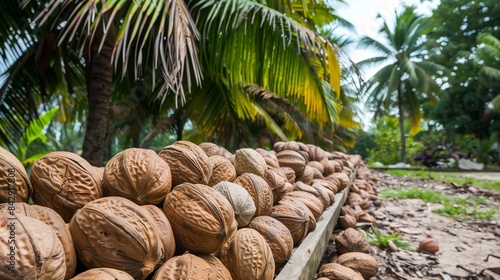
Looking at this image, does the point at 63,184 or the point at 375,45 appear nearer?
the point at 63,184

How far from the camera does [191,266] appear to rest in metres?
1.00

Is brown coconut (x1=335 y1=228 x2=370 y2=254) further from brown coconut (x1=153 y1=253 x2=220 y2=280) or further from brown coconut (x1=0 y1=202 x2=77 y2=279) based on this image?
brown coconut (x1=0 y1=202 x2=77 y2=279)

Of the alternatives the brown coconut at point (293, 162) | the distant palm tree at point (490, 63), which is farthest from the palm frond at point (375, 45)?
the brown coconut at point (293, 162)

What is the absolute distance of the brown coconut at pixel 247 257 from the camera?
1.21 m

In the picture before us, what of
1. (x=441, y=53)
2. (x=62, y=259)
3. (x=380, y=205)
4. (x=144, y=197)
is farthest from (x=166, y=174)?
(x=441, y=53)

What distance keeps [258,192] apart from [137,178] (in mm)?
655

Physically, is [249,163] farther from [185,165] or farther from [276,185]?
[185,165]

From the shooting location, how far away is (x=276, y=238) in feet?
4.93

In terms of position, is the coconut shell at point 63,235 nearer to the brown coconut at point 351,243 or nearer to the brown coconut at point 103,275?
the brown coconut at point 103,275

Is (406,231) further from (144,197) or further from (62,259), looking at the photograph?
(62,259)

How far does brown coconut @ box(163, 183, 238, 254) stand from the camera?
3.84ft

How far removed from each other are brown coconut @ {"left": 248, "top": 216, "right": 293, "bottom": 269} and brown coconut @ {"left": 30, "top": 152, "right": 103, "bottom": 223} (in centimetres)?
70

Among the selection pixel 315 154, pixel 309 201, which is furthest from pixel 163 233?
pixel 315 154

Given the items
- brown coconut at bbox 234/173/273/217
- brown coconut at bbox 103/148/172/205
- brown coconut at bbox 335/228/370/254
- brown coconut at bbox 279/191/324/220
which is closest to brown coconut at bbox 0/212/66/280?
brown coconut at bbox 103/148/172/205
